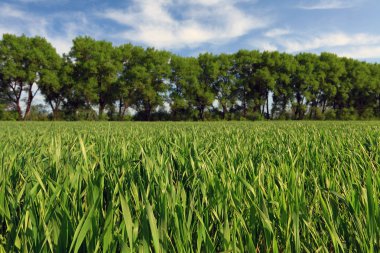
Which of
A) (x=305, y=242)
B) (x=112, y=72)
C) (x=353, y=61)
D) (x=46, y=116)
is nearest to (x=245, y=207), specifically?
(x=305, y=242)

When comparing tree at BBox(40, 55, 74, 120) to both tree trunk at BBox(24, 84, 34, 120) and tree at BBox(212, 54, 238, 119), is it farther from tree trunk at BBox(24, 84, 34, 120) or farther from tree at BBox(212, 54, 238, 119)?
tree at BBox(212, 54, 238, 119)

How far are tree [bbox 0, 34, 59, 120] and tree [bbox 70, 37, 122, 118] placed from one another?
4.10 metres

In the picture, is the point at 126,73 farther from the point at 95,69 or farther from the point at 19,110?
the point at 19,110

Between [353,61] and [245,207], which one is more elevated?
[353,61]

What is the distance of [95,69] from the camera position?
51.6 m

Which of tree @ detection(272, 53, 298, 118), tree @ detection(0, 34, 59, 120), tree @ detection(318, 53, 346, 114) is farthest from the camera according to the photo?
tree @ detection(318, 53, 346, 114)

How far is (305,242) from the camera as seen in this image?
1128 millimetres

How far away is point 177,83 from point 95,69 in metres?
15.9

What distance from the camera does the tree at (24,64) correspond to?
159 ft

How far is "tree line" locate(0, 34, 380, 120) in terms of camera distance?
167ft

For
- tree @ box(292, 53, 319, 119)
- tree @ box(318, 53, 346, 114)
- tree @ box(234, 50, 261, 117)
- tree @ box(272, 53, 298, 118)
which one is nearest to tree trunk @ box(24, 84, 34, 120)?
tree @ box(234, 50, 261, 117)

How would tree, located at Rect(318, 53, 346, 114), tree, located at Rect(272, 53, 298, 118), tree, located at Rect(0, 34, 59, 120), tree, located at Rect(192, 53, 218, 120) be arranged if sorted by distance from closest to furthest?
tree, located at Rect(0, 34, 59, 120) < tree, located at Rect(192, 53, 218, 120) < tree, located at Rect(272, 53, 298, 118) < tree, located at Rect(318, 53, 346, 114)

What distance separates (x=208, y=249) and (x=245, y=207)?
0.42 metres

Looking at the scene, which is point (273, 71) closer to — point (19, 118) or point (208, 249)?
point (19, 118)
